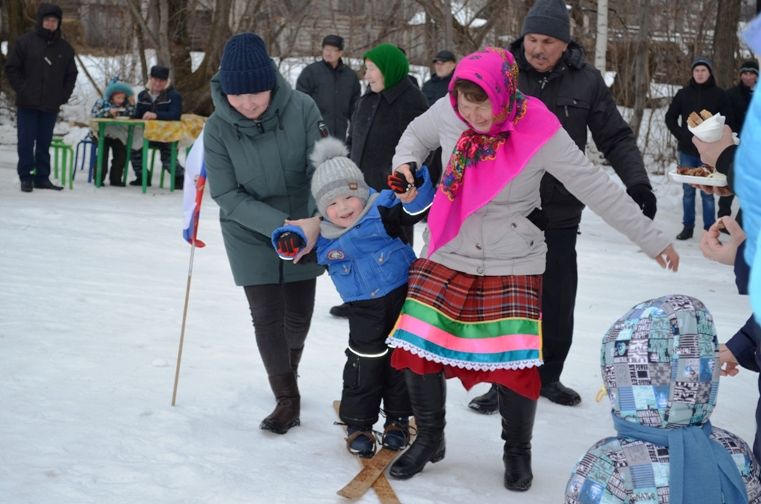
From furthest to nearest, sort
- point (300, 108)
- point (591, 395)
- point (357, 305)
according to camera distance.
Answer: point (591, 395), point (300, 108), point (357, 305)

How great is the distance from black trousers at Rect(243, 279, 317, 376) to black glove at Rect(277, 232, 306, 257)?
0.48 m

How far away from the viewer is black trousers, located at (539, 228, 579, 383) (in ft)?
14.8

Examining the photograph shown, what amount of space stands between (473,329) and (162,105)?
922 centimetres

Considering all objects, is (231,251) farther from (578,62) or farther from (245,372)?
→ (578,62)

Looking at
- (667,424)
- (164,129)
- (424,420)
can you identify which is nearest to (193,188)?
(424,420)

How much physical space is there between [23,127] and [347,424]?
801 cm

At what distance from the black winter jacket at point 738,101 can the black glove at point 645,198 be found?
637 cm

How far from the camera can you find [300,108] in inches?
161

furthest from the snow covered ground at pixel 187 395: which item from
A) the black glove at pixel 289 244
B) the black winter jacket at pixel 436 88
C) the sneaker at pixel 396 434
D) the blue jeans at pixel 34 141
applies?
the black winter jacket at pixel 436 88

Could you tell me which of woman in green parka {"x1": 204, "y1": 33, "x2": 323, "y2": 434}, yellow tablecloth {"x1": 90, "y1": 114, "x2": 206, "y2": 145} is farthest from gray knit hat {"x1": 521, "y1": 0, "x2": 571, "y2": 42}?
yellow tablecloth {"x1": 90, "y1": 114, "x2": 206, "y2": 145}

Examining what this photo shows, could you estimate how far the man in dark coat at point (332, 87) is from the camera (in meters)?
10.1

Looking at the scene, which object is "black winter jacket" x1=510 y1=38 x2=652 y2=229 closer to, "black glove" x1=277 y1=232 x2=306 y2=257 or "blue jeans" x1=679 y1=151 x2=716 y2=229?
"black glove" x1=277 y1=232 x2=306 y2=257

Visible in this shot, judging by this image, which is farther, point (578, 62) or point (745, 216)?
point (578, 62)

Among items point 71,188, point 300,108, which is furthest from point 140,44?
point 300,108
